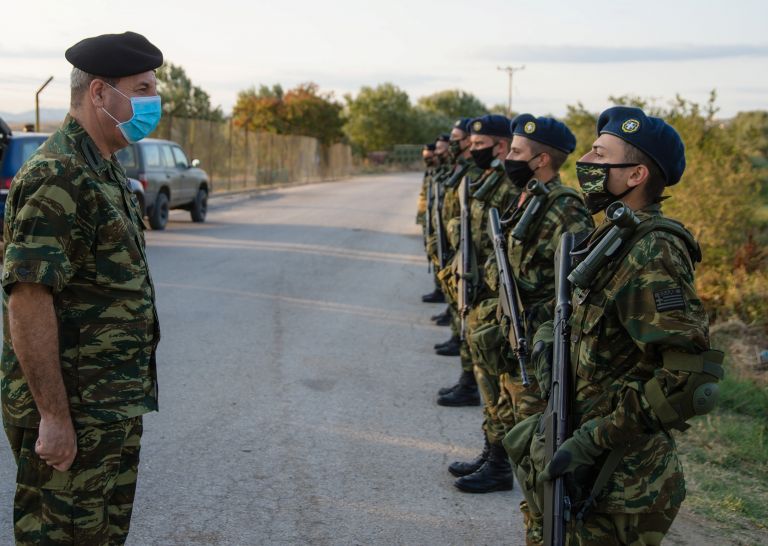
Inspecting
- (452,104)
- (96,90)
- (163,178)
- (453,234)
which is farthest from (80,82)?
(452,104)

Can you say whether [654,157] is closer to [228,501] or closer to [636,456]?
[636,456]

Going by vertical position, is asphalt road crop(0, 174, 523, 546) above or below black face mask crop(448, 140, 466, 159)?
below

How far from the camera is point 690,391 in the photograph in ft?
7.51

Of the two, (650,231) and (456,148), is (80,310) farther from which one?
(456,148)

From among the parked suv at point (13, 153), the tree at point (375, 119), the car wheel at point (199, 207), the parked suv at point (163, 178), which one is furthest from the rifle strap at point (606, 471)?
the tree at point (375, 119)

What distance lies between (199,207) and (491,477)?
48.1 feet

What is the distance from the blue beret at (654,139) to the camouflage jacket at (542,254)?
1013 mm

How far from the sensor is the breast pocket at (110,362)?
243 cm

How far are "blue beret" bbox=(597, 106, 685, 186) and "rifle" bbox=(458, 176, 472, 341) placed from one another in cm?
248

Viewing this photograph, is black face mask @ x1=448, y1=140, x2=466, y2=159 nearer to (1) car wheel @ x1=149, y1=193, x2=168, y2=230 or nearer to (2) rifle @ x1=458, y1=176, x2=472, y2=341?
(2) rifle @ x1=458, y1=176, x2=472, y2=341

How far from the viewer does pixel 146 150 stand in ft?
50.6

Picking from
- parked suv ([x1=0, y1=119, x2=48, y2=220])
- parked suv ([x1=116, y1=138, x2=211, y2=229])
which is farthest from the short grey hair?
parked suv ([x1=116, y1=138, x2=211, y2=229])

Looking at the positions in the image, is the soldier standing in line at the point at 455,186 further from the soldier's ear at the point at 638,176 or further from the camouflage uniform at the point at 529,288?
the soldier's ear at the point at 638,176

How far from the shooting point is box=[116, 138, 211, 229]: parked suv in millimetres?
15094
